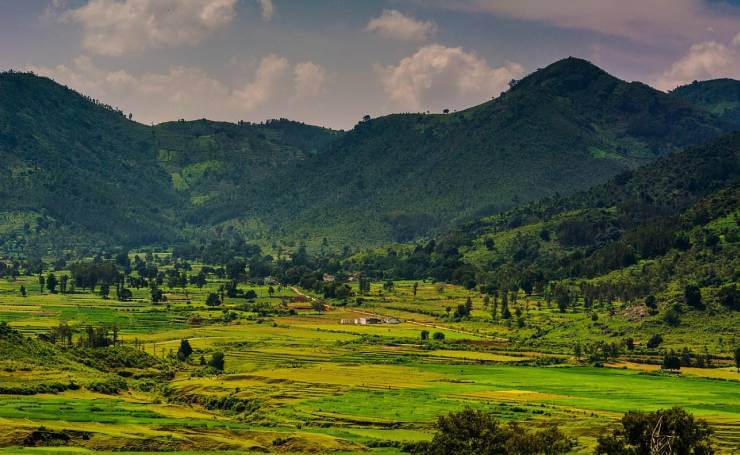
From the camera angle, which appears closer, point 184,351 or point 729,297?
point 184,351

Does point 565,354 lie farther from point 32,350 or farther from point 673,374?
point 32,350

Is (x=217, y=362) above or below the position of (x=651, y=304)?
below

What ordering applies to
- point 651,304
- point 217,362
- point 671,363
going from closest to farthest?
point 217,362 → point 671,363 → point 651,304

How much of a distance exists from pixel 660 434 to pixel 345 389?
53.2m

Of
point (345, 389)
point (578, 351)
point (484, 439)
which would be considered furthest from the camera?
point (578, 351)

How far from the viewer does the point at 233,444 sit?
94.6m

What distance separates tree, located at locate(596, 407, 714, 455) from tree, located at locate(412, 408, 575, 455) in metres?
4.64

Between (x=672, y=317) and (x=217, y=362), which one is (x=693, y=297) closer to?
(x=672, y=317)

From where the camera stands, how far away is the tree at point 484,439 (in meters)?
84.5

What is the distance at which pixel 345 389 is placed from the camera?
12862cm

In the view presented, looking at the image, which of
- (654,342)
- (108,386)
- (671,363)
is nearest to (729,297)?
(654,342)

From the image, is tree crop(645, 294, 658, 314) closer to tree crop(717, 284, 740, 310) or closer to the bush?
tree crop(717, 284, 740, 310)

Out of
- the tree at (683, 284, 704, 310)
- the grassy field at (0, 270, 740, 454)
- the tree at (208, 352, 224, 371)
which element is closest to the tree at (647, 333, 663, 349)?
the grassy field at (0, 270, 740, 454)

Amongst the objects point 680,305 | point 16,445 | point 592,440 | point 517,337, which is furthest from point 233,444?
point 680,305
